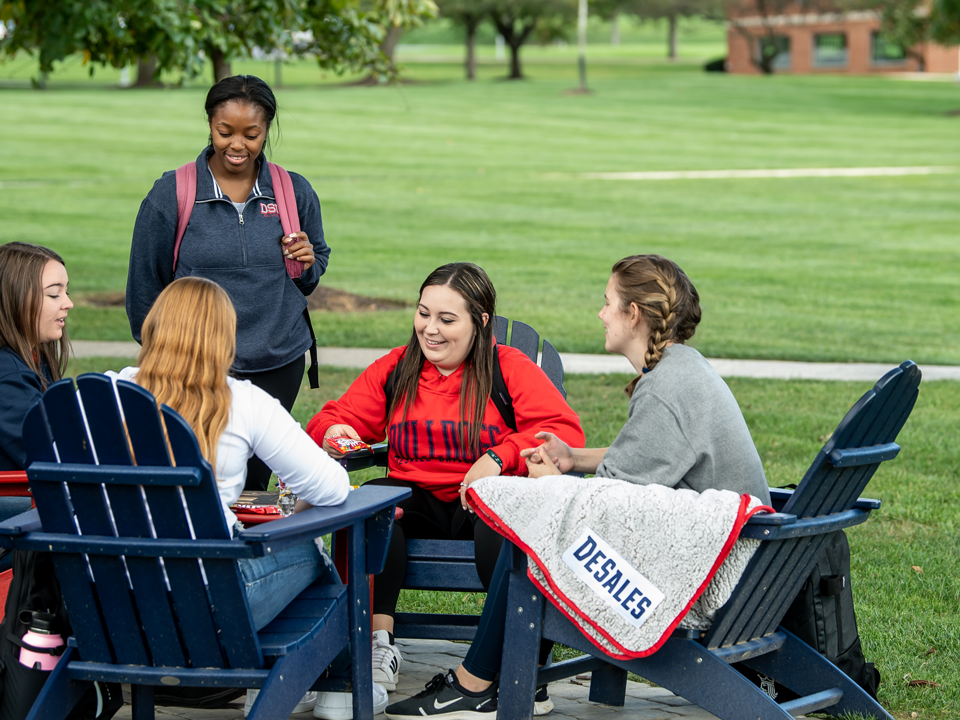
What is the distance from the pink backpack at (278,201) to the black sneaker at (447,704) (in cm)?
174

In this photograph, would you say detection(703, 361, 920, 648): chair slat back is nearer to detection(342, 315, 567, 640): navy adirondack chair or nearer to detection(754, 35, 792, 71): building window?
detection(342, 315, 567, 640): navy adirondack chair

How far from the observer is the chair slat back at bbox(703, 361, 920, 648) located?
329 cm

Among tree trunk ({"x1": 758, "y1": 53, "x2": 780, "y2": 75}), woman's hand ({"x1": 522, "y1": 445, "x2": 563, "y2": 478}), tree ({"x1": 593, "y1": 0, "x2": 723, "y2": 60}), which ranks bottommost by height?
woman's hand ({"x1": 522, "y1": 445, "x2": 563, "y2": 478})

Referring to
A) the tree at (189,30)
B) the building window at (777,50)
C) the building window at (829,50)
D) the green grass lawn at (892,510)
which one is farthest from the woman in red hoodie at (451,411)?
the building window at (829,50)

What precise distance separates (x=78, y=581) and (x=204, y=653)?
1.25ft

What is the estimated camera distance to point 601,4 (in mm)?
77625

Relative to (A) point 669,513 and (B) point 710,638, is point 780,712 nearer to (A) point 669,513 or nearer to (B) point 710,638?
(B) point 710,638

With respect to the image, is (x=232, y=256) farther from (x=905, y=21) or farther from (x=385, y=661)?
(x=905, y=21)

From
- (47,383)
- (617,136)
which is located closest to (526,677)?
(47,383)

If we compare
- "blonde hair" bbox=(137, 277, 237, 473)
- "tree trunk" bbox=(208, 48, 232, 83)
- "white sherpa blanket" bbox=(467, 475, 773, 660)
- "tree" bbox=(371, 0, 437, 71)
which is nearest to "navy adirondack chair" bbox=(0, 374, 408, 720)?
"blonde hair" bbox=(137, 277, 237, 473)

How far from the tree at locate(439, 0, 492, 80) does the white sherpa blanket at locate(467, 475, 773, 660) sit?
209ft

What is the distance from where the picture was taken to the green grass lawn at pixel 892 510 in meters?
4.34

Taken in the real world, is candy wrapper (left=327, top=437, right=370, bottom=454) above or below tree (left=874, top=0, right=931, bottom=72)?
below

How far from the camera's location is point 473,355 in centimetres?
422
